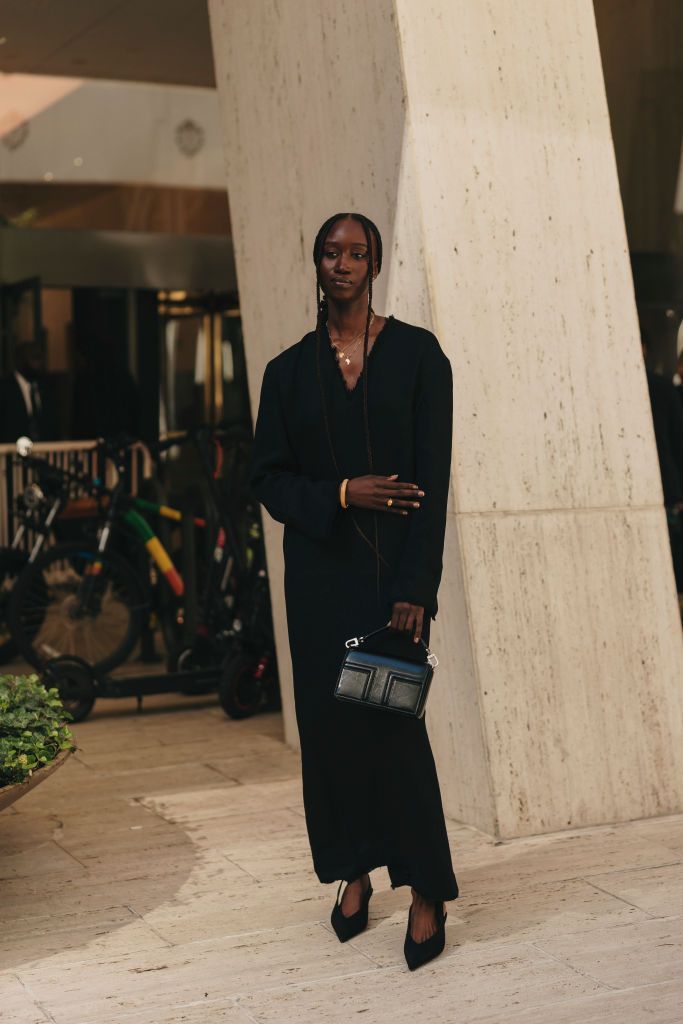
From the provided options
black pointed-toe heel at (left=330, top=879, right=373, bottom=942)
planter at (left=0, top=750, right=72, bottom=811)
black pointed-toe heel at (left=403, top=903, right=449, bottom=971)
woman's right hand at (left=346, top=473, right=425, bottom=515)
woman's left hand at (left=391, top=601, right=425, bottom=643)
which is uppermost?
woman's right hand at (left=346, top=473, right=425, bottom=515)

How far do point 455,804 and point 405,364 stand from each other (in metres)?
1.93

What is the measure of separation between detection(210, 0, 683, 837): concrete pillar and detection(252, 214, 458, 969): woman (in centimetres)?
108

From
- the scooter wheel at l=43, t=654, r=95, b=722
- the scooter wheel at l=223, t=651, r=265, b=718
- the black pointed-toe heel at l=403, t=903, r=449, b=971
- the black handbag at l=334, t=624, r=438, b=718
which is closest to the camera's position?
the black handbag at l=334, t=624, r=438, b=718

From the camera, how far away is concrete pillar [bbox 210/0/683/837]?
4.92 meters

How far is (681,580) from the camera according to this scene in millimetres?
6473

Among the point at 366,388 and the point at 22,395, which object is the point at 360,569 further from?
the point at 22,395

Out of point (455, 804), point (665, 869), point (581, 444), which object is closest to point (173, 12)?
point (581, 444)

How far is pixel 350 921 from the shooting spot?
398 cm

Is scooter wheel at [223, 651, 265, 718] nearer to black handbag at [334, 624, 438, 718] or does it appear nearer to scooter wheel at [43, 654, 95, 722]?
scooter wheel at [43, 654, 95, 722]

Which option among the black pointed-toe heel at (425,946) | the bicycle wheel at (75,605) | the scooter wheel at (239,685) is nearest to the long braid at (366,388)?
the black pointed-toe heel at (425,946)

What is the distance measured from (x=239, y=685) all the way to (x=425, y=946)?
351 centimetres

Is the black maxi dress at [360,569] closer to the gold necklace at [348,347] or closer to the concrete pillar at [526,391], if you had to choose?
the gold necklace at [348,347]

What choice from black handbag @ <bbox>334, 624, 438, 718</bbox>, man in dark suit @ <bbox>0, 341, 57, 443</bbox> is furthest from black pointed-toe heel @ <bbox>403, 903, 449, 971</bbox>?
man in dark suit @ <bbox>0, 341, 57, 443</bbox>

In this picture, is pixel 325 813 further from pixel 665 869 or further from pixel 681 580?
pixel 681 580
